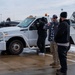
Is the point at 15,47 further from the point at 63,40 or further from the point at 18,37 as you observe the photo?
the point at 63,40

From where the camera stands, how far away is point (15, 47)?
44.4 feet

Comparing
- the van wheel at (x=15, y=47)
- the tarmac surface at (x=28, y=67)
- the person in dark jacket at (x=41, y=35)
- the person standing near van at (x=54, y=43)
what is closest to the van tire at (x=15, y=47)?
the van wheel at (x=15, y=47)

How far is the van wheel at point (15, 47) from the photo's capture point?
1343 centimetres

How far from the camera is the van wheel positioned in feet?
44.1

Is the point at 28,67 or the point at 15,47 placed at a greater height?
the point at 15,47

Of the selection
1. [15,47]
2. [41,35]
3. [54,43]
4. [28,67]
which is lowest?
[28,67]

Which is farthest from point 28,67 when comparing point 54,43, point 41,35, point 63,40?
point 41,35

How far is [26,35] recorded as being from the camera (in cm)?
1384

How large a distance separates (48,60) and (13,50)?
7.34 feet

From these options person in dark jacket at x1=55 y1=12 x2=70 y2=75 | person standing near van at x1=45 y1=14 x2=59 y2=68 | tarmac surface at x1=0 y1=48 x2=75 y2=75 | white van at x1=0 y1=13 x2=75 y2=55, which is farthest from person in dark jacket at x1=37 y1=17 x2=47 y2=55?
person in dark jacket at x1=55 y1=12 x2=70 y2=75

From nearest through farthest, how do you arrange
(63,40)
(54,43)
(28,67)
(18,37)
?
(63,40)
(28,67)
(54,43)
(18,37)

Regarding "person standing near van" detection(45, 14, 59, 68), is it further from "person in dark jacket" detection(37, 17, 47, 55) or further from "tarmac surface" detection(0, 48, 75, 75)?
"person in dark jacket" detection(37, 17, 47, 55)

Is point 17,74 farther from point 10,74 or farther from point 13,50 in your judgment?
point 13,50

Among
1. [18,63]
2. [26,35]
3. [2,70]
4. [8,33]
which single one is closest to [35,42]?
[26,35]
